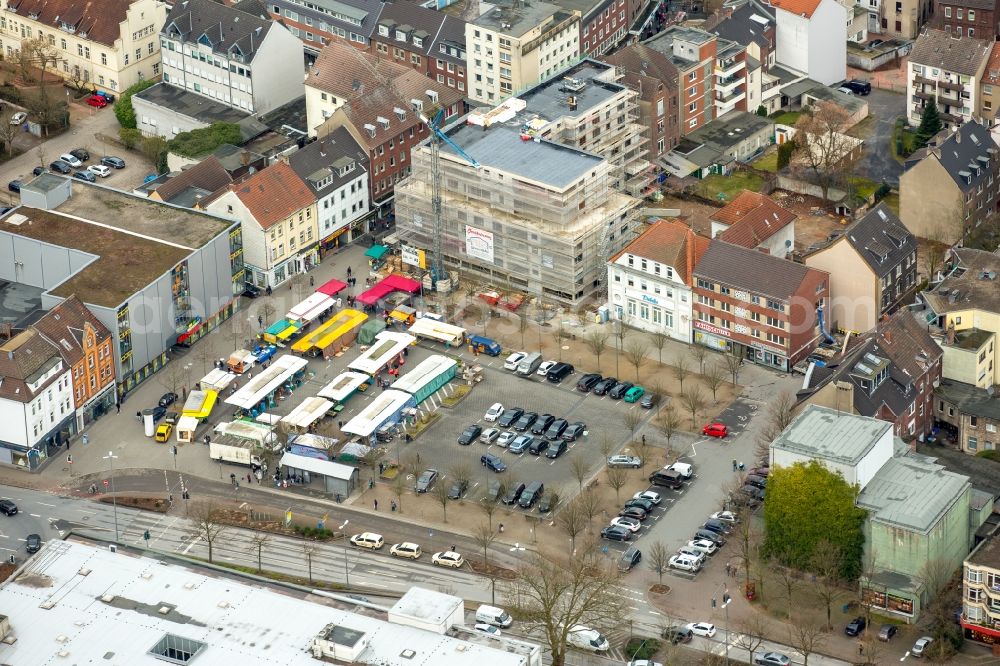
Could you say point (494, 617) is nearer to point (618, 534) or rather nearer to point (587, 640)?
point (587, 640)

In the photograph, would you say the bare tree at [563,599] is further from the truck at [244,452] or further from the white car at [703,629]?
the truck at [244,452]

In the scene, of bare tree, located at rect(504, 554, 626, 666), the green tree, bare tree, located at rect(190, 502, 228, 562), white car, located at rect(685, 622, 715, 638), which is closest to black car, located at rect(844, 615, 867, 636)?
the green tree

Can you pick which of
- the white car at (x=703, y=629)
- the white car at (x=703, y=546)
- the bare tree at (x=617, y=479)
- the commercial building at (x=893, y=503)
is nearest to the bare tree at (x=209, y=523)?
the bare tree at (x=617, y=479)

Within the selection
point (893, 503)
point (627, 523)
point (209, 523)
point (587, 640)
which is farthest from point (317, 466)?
point (893, 503)

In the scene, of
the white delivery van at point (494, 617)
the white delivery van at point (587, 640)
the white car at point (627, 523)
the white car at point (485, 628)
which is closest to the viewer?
the white delivery van at point (587, 640)

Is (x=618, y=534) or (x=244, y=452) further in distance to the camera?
(x=244, y=452)

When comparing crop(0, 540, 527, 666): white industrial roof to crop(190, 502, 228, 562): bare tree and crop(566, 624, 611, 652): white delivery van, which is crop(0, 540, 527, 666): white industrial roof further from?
crop(190, 502, 228, 562): bare tree

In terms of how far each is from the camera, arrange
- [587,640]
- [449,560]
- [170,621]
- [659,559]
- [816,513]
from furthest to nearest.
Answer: [449,560] → [659,559] → [816,513] → [587,640] → [170,621]

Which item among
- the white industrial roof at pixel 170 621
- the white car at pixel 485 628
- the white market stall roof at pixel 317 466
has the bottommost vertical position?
the white car at pixel 485 628
